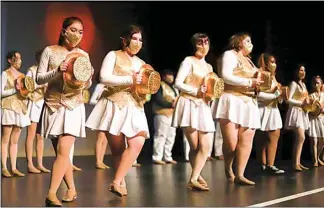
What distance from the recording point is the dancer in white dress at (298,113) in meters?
6.43

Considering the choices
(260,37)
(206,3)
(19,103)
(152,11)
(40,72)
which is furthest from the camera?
(152,11)

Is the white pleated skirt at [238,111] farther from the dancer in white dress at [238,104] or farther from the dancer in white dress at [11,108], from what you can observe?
the dancer in white dress at [11,108]

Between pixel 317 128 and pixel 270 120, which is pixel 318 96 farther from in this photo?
pixel 270 120

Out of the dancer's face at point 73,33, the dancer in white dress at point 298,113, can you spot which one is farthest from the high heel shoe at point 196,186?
the dancer in white dress at point 298,113

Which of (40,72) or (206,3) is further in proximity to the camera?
(206,3)

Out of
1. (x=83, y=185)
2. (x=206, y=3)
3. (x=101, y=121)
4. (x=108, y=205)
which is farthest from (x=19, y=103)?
(x=206, y=3)

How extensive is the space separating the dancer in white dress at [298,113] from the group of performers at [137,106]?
0.01 metres

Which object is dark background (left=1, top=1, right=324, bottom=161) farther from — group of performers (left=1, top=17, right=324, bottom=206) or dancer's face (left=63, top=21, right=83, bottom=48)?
dancer's face (left=63, top=21, right=83, bottom=48)

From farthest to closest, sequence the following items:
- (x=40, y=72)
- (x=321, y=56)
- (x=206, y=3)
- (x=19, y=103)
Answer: (x=206, y=3)
(x=321, y=56)
(x=19, y=103)
(x=40, y=72)

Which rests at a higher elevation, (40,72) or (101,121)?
(40,72)

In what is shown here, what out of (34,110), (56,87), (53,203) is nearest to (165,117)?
(34,110)

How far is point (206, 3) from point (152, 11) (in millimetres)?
1199

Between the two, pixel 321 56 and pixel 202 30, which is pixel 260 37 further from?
pixel 202 30

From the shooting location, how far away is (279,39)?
679cm
